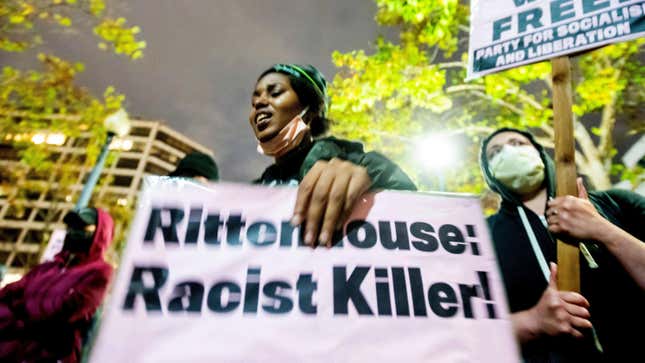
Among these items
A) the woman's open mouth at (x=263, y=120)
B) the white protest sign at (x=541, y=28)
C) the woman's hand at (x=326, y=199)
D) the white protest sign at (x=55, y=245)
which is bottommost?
the white protest sign at (x=55, y=245)

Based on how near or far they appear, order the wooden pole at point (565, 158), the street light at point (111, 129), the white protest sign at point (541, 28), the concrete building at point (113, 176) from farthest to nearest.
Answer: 1. the concrete building at point (113, 176)
2. the street light at point (111, 129)
3. the white protest sign at point (541, 28)
4. the wooden pole at point (565, 158)

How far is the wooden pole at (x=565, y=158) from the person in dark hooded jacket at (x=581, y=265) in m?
0.05

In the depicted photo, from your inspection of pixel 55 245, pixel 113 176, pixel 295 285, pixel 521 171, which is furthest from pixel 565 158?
pixel 113 176

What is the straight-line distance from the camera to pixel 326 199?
1.39 m

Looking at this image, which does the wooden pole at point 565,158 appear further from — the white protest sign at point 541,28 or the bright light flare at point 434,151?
the bright light flare at point 434,151

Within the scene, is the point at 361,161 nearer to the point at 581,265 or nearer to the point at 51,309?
the point at 581,265

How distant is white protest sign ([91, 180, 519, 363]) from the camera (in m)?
1.21

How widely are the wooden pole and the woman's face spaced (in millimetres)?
1385

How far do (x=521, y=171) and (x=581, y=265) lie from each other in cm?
81

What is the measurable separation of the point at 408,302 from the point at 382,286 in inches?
4.3

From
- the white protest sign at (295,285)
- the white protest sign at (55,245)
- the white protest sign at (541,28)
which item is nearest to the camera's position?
the white protest sign at (295,285)

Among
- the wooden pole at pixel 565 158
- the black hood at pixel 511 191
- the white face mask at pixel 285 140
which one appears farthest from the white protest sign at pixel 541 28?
the white face mask at pixel 285 140

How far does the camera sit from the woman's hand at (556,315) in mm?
1480

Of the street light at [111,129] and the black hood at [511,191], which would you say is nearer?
the black hood at [511,191]
